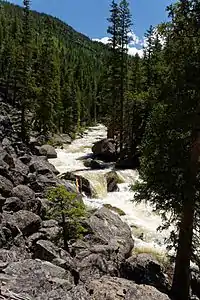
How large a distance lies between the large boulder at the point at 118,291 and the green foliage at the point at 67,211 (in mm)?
4805

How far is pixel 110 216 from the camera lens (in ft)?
65.2

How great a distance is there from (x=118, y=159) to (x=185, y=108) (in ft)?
85.4

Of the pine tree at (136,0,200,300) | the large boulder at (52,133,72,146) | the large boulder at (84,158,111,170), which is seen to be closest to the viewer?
the pine tree at (136,0,200,300)

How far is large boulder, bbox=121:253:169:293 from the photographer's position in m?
14.0

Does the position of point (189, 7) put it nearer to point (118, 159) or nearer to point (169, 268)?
point (169, 268)

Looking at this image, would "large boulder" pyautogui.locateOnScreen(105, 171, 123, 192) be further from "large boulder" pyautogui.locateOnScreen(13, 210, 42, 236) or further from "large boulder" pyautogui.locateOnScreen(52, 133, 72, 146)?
"large boulder" pyautogui.locateOnScreen(52, 133, 72, 146)

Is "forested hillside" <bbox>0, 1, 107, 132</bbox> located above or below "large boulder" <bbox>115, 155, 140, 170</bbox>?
above

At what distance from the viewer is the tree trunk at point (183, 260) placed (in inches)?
515

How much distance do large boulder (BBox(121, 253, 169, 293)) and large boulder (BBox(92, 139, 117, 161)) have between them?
24.7 m

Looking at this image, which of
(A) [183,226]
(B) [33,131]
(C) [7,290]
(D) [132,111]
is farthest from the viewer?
(B) [33,131]

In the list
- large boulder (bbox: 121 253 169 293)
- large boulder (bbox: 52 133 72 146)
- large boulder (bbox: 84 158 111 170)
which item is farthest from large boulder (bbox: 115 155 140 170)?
large boulder (bbox: 121 253 169 293)

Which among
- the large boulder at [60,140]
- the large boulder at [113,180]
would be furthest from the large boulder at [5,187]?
the large boulder at [60,140]

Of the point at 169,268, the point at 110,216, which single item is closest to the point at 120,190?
the point at 110,216

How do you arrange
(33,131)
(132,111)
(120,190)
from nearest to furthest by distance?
1. (120,190)
2. (132,111)
3. (33,131)
